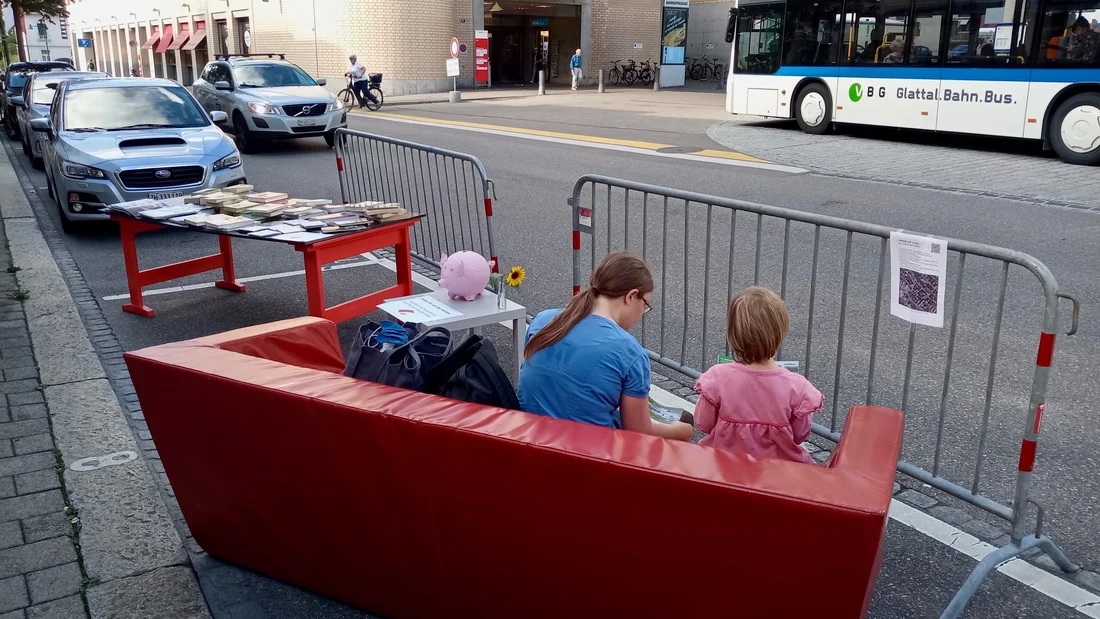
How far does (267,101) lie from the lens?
692 inches

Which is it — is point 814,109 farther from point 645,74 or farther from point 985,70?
point 645,74

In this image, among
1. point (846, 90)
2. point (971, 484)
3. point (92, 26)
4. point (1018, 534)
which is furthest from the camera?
point (92, 26)

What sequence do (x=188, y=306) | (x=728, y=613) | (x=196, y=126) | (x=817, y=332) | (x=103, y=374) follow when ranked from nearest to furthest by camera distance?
1. (x=728, y=613)
2. (x=103, y=374)
3. (x=817, y=332)
4. (x=188, y=306)
5. (x=196, y=126)

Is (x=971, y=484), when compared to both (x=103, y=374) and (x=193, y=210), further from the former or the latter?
(x=193, y=210)

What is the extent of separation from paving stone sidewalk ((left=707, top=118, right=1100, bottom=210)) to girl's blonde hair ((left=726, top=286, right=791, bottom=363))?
9.45 meters

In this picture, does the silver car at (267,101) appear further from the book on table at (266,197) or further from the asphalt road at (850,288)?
the book on table at (266,197)

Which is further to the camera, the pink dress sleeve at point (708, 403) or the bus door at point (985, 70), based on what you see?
the bus door at point (985, 70)

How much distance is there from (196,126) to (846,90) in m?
12.4

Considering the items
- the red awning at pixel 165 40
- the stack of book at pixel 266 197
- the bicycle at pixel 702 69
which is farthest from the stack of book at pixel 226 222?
the red awning at pixel 165 40

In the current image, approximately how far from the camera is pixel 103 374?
213 inches

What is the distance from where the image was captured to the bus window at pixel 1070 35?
13273 mm

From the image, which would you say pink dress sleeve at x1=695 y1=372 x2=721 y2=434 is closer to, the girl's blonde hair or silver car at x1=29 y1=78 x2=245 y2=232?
the girl's blonde hair

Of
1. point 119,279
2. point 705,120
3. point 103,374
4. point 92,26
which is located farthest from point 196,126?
point 92,26

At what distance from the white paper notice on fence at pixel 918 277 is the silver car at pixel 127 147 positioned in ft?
26.3
